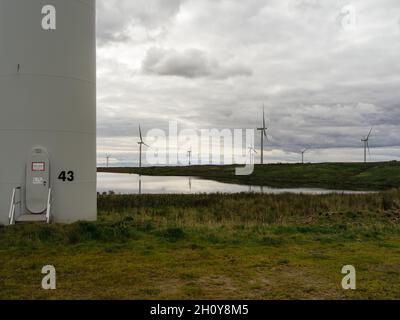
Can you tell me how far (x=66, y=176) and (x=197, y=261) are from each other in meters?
6.45

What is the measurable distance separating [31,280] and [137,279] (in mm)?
1999

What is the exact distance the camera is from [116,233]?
11.3m

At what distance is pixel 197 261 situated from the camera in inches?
350

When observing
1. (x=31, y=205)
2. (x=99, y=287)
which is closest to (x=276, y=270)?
(x=99, y=287)

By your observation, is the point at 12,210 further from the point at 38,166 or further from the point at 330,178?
the point at 330,178

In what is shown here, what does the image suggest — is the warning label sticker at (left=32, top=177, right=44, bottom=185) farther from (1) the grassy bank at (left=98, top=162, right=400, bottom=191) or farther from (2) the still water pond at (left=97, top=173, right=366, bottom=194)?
(1) the grassy bank at (left=98, top=162, right=400, bottom=191)

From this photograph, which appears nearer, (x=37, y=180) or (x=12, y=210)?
(x=12, y=210)

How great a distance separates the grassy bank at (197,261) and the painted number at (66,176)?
201cm

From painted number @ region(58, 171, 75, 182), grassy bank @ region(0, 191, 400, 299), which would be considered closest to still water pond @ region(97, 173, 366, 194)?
painted number @ region(58, 171, 75, 182)

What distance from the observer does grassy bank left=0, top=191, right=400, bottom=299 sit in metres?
6.79

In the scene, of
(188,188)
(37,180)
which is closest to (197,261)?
(37,180)

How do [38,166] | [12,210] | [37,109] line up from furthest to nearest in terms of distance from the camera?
[37,109] → [38,166] → [12,210]

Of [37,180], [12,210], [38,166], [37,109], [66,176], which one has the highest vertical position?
[37,109]

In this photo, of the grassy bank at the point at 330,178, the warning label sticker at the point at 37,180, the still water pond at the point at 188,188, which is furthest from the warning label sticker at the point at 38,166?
the grassy bank at the point at 330,178
